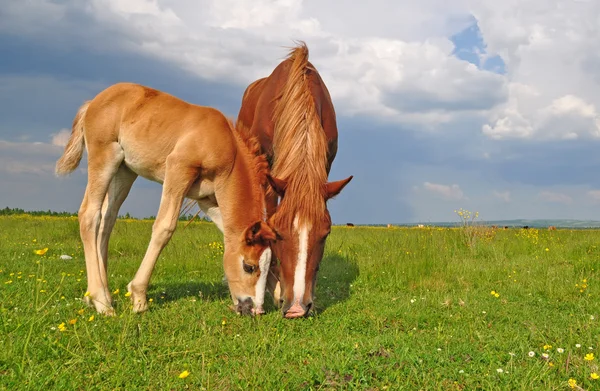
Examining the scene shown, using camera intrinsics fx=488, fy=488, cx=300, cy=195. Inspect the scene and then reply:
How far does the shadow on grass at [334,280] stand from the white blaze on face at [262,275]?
81 cm

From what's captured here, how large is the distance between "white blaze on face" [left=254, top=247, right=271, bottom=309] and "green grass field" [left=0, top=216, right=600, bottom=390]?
0.27 meters

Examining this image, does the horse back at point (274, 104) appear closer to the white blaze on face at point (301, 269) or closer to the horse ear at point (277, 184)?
the horse ear at point (277, 184)

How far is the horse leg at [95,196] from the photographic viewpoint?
6184mm

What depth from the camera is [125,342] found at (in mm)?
4312

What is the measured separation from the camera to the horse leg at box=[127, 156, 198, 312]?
5.77 m

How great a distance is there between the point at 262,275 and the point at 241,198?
986mm

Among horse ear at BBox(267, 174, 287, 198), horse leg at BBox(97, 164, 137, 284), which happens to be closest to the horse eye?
horse ear at BBox(267, 174, 287, 198)

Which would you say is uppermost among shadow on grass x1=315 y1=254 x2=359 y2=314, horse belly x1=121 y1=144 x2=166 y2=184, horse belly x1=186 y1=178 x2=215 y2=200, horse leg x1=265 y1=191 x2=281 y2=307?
horse belly x1=121 y1=144 x2=166 y2=184

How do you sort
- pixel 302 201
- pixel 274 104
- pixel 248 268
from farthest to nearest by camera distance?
pixel 274 104, pixel 248 268, pixel 302 201

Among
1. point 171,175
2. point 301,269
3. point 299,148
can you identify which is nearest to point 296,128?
point 299,148

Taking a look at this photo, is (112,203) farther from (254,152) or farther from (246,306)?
(246,306)

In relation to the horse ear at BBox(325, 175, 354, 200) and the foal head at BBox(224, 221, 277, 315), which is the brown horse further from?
the foal head at BBox(224, 221, 277, 315)

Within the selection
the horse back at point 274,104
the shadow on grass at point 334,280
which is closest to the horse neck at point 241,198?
the horse back at point 274,104

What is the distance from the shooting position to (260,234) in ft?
18.1
